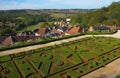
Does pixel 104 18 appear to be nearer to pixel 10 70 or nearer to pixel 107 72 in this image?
pixel 107 72

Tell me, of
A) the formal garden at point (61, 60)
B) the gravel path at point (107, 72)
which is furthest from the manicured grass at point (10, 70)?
the gravel path at point (107, 72)

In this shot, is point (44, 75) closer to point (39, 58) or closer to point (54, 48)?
point (39, 58)

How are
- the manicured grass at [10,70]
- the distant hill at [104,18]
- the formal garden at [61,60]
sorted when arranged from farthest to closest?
the distant hill at [104,18] → the formal garden at [61,60] → the manicured grass at [10,70]

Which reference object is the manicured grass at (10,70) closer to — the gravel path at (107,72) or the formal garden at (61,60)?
the formal garden at (61,60)

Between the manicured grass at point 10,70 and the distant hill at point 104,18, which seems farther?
the distant hill at point 104,18

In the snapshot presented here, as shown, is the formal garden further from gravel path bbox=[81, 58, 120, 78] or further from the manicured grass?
gravel path bbox=[81, 58, 120, 78]

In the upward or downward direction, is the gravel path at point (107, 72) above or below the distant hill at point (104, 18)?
below

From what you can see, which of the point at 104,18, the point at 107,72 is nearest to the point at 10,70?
the point at 107,72

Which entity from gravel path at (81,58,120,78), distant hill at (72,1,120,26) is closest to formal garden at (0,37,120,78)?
gravel path at (81,58,120,78)
